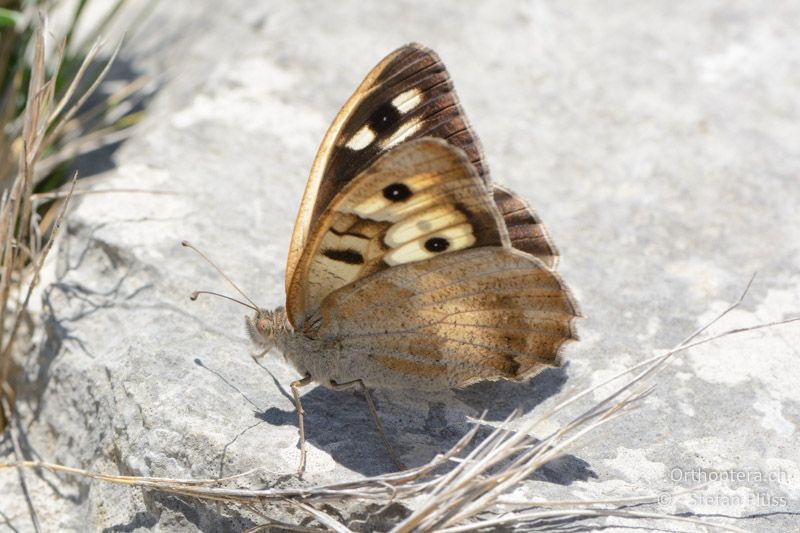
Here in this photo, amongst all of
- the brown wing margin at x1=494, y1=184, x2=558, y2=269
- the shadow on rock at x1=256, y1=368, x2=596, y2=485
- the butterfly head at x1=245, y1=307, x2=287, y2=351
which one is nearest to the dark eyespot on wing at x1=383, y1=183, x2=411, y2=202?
the brown wing margin at x1=494, y1=184, x2=558, y2=269

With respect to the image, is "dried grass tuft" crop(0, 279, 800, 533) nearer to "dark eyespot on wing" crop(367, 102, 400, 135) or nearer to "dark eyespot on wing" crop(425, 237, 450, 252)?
"dark eyespot on wing" crop(425, 237, 450, 252)

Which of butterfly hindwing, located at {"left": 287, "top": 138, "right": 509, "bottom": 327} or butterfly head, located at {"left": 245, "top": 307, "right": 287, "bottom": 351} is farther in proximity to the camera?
butterfly head, located at {"left": 245, "top": 307, "right": 287, "bottom": 351}

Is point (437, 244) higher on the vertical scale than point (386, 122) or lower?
lower

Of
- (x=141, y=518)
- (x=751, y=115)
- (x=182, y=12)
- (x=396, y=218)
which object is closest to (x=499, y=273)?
(x=396, y=218)

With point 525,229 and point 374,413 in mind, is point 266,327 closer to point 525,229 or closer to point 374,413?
point 374,413

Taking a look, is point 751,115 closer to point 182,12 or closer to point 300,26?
point 300,26

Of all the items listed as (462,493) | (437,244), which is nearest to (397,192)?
(437,244)
